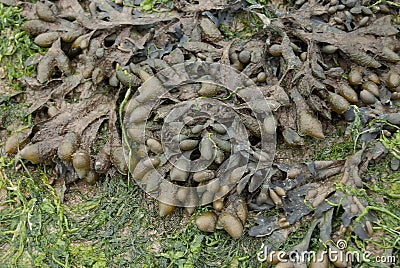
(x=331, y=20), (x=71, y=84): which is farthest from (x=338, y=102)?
(x=71, y=84)

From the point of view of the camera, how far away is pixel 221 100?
2.57m

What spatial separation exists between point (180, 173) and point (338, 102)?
923mm

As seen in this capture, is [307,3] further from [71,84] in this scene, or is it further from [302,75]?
[71,84]

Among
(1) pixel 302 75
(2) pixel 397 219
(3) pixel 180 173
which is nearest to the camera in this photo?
(2) pixel 397 219

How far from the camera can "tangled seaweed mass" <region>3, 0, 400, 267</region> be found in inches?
92.7

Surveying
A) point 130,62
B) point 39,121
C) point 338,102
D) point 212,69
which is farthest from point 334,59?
point 39,121

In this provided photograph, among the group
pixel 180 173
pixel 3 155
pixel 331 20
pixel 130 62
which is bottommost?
pixel 3 155

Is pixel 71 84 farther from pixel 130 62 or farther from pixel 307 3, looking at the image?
pixel 307 3

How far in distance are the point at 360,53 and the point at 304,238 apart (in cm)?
112

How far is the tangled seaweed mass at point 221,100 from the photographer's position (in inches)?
92.7

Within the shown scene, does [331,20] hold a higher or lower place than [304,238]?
higher

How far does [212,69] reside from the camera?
8.70 feet

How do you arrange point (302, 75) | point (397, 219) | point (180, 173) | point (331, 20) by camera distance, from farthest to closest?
point (331, 20)
point (302, 75)
point (180, 173)
point (397, 219)

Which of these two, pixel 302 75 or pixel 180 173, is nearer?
pixel 180 173
